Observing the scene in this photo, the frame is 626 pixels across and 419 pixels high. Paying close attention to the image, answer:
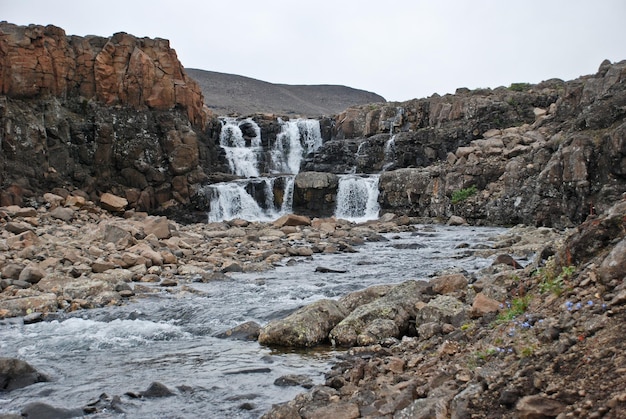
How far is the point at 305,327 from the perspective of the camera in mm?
6746

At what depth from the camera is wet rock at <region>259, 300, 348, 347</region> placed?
666cm

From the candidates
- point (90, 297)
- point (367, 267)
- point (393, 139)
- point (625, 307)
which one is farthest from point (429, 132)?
point (625, 307)

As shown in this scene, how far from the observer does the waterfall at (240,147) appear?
31859mm

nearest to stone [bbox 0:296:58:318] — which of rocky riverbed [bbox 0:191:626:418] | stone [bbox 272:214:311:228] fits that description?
rocky riverbed [bbox 0:191:626:418]

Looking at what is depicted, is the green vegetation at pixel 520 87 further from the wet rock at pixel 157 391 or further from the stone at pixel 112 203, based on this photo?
the wet rock at pixel 157 391

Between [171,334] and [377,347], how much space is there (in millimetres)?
3121

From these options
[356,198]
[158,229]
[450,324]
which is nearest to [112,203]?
[158,229]

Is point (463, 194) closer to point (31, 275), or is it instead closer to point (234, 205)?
point (234, 205)

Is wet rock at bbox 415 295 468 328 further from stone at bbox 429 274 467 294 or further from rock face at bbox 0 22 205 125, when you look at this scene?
rock face at bbox 0 22 205 125

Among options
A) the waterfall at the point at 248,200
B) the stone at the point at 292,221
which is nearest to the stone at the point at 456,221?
the stone at the point at 292,221

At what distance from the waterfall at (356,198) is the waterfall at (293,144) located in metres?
7.34

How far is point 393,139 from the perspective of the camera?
3119 cm

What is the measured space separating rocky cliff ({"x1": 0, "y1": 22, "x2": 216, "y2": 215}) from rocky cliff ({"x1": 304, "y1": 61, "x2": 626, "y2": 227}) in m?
9.27

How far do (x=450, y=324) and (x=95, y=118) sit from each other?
77.7ft
